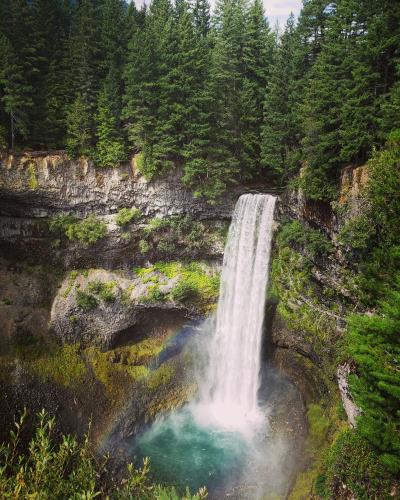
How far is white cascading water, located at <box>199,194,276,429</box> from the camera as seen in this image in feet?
87.2

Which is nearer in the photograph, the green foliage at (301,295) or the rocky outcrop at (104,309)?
the green foliage at (301,295)

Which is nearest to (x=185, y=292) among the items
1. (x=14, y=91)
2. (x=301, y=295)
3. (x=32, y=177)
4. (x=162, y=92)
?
(x=301, y=295)

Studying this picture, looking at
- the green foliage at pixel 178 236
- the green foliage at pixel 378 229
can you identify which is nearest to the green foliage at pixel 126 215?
the green foliage at pixel 178 236

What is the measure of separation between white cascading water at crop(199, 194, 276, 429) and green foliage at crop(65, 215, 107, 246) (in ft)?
37.2

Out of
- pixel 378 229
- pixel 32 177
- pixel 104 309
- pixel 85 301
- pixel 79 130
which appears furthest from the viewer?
pixel 79 130

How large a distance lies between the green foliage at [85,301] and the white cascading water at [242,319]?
10686 mm

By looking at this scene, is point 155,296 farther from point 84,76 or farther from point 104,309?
point 84,76

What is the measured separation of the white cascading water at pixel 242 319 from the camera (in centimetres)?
2658

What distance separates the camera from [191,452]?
897 inches

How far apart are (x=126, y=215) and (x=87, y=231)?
141 inches

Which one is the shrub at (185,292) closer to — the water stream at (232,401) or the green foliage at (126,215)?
the water stream at (232,401)

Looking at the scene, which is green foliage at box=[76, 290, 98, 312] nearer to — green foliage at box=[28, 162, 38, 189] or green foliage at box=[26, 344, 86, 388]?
green foliage at box=[26, 344, 86, 388]

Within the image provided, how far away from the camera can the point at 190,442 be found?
931 inches

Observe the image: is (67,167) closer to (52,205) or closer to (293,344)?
(52,205)
